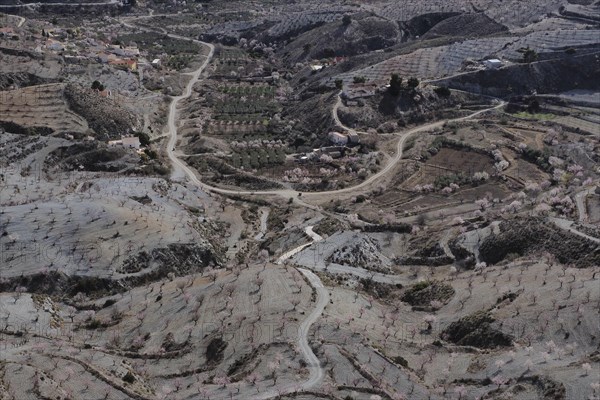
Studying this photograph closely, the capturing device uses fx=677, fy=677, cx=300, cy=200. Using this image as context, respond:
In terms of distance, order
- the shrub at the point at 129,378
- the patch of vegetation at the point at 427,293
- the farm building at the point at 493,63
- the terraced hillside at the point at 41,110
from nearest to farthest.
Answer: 1. the shrub at the point at 129,378
2. the patch of vegetation at the point at 427,293
3. the terraced hillside at the point at 41,110
4. the farm building at the point at 493,63

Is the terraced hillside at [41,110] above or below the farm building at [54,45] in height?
below

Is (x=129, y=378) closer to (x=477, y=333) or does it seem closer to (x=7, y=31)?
(x=477, y=333)

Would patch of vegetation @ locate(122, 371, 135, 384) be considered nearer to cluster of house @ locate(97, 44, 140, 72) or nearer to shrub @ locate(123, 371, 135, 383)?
shrub @ locate(123, 371, 135, 383)

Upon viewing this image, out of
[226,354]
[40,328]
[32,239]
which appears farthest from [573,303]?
[32,239]

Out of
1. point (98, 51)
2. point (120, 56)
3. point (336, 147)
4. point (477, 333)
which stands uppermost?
point (477, 333)

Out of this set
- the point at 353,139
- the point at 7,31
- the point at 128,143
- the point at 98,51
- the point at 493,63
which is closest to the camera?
the point at 128,143

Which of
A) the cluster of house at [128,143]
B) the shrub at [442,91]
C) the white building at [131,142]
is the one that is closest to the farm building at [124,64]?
the cluster of house at [128,143]

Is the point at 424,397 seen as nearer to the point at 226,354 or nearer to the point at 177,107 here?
the point at 226,354

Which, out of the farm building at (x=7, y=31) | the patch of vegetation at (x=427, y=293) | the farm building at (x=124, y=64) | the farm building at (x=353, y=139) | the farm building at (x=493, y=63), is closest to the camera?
the patch of vegetation at (x=427, y=293)

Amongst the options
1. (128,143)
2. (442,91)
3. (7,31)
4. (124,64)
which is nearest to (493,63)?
(442,91)

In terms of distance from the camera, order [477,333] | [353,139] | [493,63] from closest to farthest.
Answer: [477,333], [353,139], [493,63]

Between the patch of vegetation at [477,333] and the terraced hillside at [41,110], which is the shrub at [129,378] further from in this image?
the terraced hillside at [41,110]
